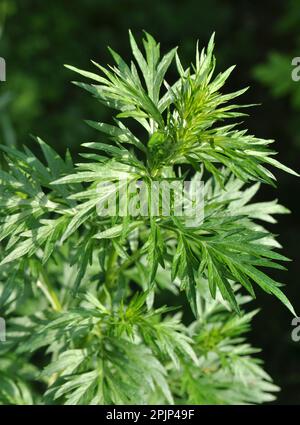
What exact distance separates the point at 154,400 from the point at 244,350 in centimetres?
32

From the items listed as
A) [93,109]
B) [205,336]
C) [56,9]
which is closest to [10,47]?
[56,9]

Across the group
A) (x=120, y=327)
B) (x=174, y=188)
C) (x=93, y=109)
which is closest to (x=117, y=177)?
(x=174, y=188)

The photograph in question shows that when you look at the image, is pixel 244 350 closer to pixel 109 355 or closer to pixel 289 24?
pixel 109 355

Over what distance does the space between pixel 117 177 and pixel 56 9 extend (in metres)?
3.68

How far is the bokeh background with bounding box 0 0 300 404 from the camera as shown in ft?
13.8

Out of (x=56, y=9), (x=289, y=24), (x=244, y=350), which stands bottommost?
(x=244, y=350)

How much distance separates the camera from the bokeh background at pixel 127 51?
4.21 m

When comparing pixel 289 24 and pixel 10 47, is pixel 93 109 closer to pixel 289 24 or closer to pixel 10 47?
pixel 10 47

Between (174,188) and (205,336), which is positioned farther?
(205,336)

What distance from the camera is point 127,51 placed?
4.70 metres

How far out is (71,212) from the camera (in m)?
1.65

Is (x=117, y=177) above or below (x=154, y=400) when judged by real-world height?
above

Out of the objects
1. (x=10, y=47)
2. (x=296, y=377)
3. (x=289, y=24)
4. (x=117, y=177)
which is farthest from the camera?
(x=10, y=47)

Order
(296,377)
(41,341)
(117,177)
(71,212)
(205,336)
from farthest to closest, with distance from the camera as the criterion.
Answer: (296,377) → (205,336) → (41,341) → (71,212) → (117,177)
